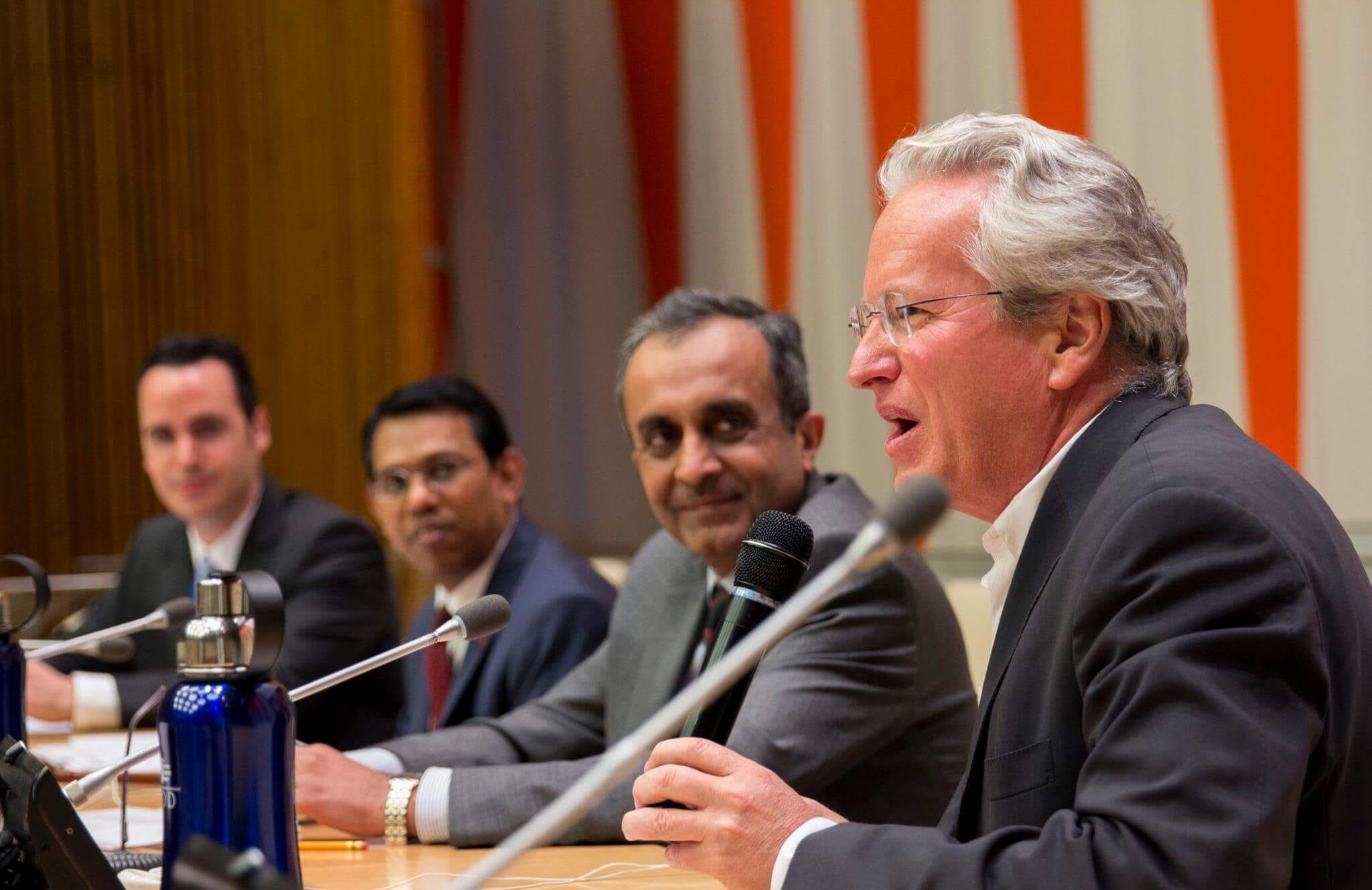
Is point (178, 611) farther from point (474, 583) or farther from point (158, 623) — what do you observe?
point (474, 583)

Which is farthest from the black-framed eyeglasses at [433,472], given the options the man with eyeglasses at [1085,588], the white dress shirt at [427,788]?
the man with eyeglasses at [1085,588]

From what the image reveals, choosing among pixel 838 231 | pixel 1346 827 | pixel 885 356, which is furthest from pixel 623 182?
pixel 1346 827

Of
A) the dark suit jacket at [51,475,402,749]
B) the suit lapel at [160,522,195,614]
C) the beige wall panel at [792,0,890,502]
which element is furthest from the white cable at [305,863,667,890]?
the beige wall panel at [792,0,890,502]

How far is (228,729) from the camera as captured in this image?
1.25 metres

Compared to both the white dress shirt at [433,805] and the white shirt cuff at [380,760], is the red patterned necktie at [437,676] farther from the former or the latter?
the white dress shirt at [433,805]

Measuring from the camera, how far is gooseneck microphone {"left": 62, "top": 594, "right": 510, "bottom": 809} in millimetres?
1540

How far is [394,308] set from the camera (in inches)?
231

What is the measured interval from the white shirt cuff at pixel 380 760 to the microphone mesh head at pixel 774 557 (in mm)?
992

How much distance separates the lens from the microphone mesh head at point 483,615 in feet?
5.29

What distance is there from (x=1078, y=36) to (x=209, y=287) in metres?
3.45

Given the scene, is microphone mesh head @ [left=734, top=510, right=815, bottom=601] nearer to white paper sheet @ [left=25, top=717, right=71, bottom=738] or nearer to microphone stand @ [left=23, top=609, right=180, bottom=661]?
microphone stand @ [left=23, top=609, right=180, bottom=661]

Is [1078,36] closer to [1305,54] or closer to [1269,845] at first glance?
[1305,54]

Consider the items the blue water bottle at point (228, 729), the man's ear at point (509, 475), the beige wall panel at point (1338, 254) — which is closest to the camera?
the blue water bottle at point (228, 729)

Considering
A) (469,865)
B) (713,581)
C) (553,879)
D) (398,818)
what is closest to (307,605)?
(713,581)
